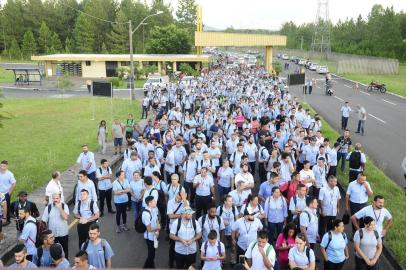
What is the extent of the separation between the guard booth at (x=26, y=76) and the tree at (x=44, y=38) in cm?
3799

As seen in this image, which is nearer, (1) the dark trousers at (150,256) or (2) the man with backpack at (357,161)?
(1) the dark trousers at (150,256)

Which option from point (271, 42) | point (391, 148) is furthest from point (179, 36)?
point (391, 148)

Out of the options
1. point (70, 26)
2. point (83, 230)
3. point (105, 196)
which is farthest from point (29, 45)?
point (83, 230)

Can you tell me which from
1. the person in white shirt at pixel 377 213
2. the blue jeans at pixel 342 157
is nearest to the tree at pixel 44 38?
the blue jeans at pixel 342 157

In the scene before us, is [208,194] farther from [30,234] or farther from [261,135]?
[261,135]

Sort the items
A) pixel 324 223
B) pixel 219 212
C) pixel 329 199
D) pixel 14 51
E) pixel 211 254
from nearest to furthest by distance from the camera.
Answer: pixel 211 254 < pixel 219 212 < pixel 329 199 < pixel 324 223 < pixel 14 51

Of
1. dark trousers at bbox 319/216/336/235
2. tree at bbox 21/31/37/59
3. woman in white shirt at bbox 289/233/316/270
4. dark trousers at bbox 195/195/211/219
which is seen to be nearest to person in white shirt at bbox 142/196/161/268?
dark trousers at bbox 195/195/211/219

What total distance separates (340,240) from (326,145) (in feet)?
16.5

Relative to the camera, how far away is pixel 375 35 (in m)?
73.6

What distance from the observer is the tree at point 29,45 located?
7981 centimetres

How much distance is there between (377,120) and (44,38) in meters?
72.4

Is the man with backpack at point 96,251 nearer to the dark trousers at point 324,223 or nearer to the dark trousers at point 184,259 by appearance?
the dark trousers at point 184,259

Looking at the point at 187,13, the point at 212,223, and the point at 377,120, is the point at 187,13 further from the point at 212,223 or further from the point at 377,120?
the point at 212,223

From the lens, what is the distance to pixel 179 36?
202 ft
